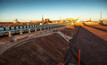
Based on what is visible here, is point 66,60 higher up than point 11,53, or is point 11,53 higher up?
point 11,53

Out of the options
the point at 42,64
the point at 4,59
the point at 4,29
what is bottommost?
the point at 42,64

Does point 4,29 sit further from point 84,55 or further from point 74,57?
point 84,55

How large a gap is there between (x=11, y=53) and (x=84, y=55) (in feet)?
31.4

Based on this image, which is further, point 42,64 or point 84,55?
point 84,55

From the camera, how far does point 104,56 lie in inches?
396

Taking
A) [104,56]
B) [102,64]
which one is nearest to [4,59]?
[102,64]

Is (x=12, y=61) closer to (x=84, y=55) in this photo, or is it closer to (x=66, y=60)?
(x=66, y=60)

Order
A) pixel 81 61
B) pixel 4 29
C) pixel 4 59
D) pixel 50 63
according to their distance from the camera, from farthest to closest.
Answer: pixel 4 29
pixel 81 61
pixel 50 63
pixel 4 59

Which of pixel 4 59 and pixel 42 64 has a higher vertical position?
pixel 4 59

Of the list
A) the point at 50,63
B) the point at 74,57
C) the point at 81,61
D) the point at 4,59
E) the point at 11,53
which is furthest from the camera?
the point at 74,57

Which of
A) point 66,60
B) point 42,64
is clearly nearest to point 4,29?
point 42,64

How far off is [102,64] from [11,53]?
10332 millimetres

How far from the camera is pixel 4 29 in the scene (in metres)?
14.8

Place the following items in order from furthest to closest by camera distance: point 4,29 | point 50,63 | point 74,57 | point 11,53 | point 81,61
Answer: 1. point 4,29
2. point 74,57
3. point 81,61
4. point 50,63
5. point 11,53
